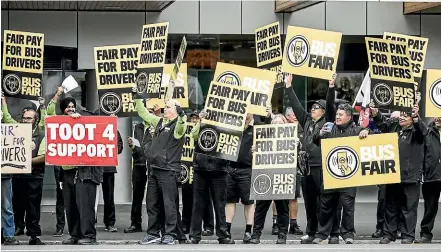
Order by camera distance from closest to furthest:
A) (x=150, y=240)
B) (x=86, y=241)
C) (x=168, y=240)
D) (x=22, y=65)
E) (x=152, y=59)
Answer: (x=168, y=240) < (x=86, y=241) < (x=150, y=240) < (x=152, y=59) < (x=22, y=65)

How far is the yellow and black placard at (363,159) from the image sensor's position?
12.6 metres

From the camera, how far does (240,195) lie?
13.2 meters

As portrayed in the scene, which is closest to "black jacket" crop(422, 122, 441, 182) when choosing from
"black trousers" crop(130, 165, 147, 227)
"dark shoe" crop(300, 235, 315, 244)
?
"dark shoe" crop(300, 235, 315, 244)

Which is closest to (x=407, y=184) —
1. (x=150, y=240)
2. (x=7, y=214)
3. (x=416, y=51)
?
(x=416, y=51)

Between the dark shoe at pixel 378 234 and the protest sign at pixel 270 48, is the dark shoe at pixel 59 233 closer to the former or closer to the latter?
the protest sign at pixel 270 48

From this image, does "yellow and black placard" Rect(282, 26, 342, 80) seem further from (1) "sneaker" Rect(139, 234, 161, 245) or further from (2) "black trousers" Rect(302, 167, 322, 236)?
(1) "sneaker" Rect(139, 234, 161, 245)

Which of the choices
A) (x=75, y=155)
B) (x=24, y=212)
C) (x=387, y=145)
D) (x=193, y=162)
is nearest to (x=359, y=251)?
(x=387, y=145)

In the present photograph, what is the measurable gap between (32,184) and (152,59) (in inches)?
95.3

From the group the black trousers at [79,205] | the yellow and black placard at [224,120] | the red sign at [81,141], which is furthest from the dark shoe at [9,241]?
the yellow and black placard at [224,120]

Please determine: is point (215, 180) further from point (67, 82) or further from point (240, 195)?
point (67, 82)

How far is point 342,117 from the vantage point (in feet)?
41.2

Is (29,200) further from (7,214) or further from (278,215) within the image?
(278,215)

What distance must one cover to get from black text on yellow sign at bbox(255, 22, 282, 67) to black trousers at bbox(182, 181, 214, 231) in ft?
7.87

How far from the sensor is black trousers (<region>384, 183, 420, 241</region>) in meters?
12.9
